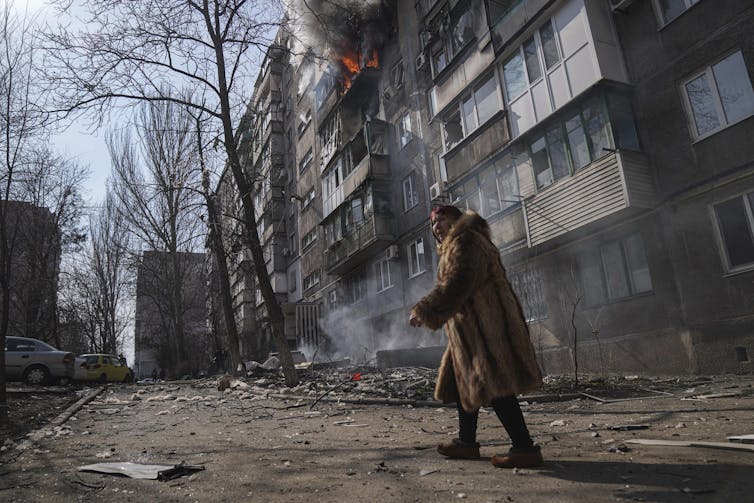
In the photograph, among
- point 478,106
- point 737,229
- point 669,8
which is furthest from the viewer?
point 478,106

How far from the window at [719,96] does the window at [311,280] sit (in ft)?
68.2

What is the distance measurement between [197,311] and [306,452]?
42408 millimetres

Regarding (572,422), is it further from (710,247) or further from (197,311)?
(197,311)

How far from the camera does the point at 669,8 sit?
9.65 metres

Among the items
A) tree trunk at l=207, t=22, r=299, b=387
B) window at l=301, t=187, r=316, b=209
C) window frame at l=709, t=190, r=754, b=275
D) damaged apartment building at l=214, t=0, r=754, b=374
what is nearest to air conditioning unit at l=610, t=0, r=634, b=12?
damaged apartment building at l=214, t=0, r=754, b=374

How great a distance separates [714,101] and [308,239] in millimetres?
22882

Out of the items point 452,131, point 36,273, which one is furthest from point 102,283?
point 452,131

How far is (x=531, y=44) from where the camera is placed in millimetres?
11797

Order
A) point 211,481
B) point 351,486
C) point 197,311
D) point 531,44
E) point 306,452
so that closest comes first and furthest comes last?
point 351,486 → point 211,481 → point 306,452 → point 531,44 → point 197,311

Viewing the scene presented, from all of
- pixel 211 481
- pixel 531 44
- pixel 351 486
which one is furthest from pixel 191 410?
pixel 531 44

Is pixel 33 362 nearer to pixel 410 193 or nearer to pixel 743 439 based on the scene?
pixel 410 193

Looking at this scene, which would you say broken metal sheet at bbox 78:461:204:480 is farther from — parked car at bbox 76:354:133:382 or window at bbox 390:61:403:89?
window at bbox 390:61:403:89

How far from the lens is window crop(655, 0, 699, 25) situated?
936 cm

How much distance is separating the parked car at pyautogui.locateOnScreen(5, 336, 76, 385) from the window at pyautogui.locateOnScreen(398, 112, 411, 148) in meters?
14.3
